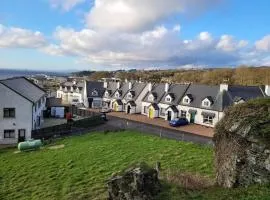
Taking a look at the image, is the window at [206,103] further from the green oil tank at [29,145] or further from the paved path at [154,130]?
the green oil tank at [29,145]

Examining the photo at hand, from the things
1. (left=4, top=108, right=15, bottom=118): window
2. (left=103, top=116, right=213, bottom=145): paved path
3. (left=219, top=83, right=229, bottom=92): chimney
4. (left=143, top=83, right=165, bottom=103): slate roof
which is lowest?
(left=103, top=116, right=213, bottom=145): paved path

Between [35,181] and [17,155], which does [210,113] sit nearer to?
[17,155]

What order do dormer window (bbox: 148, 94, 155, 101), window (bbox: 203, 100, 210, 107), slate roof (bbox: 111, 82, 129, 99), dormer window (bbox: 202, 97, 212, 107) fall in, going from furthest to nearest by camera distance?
slate roof (bbox: 111, 82, 129, 99) < dormer window (bbox: 148, 94, 155, 101) < window (bbox: 203, 100, 210, 107) < dormer window (bbox: 202, 97, 212, 107)

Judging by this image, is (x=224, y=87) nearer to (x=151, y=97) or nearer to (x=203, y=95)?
(x=203, y=95)

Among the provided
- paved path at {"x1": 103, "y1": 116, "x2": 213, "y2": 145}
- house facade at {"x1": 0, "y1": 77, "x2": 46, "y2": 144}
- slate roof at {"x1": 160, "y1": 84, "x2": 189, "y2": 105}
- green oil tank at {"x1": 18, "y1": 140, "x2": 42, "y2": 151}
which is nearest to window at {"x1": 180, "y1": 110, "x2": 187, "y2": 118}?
slate roof at {"x1": 160, "y1": 84, "x2": 189, "y2": 105}

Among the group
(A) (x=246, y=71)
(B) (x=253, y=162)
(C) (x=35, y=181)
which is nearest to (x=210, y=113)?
(C) (x=35, y=181)

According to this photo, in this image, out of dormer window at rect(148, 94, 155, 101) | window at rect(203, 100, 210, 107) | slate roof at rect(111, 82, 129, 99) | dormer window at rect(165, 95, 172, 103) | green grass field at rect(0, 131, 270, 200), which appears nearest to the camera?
green grass field at rect(0, 131, 270, 200)

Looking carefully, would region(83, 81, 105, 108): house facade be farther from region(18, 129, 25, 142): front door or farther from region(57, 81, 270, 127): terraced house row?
region(18, 129, 25, 142): front door
